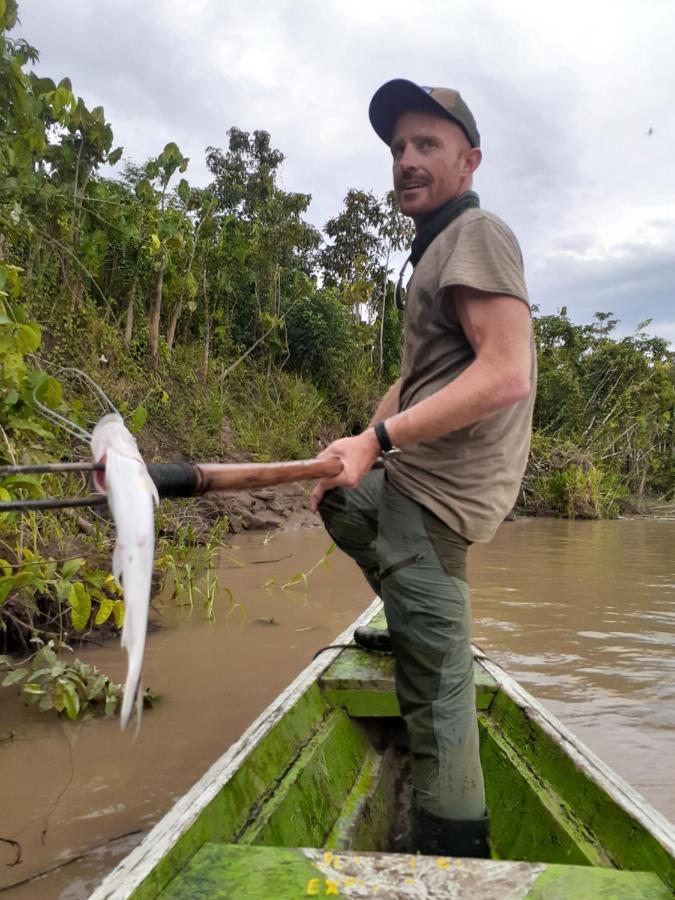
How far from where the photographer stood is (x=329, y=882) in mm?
1171

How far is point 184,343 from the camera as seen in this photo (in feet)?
39.8

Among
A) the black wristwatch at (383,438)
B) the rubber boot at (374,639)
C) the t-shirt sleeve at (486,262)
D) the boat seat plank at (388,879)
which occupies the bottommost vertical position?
the boat seat plank at (388,879)

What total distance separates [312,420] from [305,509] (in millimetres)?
3320

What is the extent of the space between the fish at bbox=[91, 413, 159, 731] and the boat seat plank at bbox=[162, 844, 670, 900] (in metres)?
0.39

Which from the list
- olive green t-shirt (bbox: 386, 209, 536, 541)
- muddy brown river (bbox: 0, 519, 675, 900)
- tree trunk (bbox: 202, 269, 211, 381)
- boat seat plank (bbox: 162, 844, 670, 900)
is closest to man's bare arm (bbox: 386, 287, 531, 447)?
olive green t-shirt (bbox: 386, 209, 536, 541)

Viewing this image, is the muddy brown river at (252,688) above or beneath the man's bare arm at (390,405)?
beneath

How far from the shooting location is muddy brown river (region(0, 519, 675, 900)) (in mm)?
2051

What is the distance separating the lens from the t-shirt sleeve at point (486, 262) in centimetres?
151

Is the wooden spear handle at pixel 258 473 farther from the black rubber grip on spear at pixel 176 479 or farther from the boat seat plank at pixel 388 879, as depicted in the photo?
the boat seat plank at pixel 388 879

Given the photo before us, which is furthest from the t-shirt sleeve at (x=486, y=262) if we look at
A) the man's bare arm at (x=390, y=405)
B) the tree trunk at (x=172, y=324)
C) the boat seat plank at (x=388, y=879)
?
the tree trunk at (x=172, y=324)

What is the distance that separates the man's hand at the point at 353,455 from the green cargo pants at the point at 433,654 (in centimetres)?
21

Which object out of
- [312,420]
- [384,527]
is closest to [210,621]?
[384,527]

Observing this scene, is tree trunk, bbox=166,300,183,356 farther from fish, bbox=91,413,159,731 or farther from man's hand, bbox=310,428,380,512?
fish, bbox=91,413,159,731

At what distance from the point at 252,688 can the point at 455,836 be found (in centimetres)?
178
